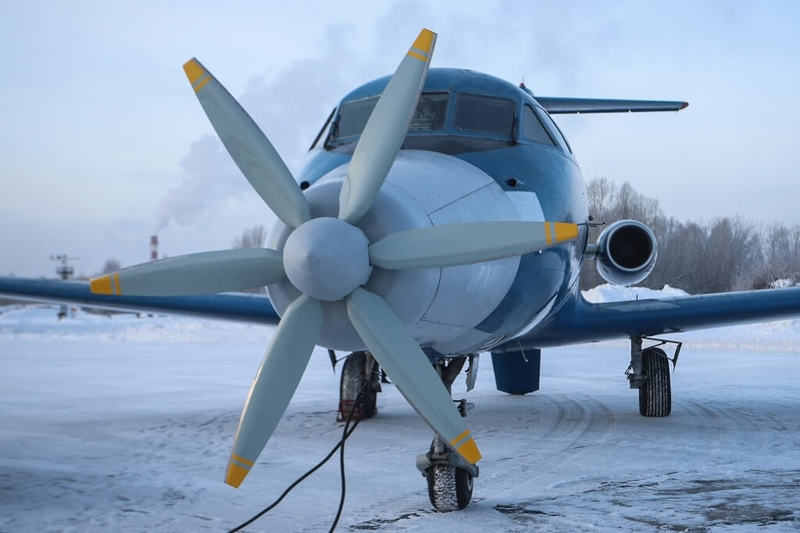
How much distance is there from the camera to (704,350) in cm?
1889

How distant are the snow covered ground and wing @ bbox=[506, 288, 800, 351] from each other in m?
0.97

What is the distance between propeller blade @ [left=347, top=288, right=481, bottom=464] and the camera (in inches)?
122

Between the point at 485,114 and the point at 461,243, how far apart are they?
8.46 feet

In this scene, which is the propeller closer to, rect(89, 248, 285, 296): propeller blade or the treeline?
rect(89, 248, 285, 296): propeller blade

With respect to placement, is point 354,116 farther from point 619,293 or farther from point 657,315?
point 619,293

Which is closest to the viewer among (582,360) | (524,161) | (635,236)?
(524,161)

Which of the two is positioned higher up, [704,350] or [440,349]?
[440,349]

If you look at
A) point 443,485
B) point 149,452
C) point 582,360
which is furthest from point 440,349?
point 582,360

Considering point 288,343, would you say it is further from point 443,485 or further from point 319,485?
point 319,485

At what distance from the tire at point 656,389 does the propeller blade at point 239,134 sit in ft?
21.1

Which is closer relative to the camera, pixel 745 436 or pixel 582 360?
pixel 745 436

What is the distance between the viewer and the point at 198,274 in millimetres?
3340

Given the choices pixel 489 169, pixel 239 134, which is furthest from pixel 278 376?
pixel 489 169

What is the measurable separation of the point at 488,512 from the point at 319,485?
4.59 feet
